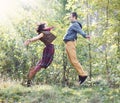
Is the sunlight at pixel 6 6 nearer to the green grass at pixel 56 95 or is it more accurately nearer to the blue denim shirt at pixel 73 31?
the green grass at pixel 56 95

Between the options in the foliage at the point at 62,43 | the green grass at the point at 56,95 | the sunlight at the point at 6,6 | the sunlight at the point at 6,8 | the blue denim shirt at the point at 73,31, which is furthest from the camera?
the sunlight at the point at 6,6

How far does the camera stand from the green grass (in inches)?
364

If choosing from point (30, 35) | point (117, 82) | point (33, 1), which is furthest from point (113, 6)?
point (33, 1)

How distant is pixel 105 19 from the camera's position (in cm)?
1155

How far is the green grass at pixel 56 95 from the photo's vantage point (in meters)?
9.23

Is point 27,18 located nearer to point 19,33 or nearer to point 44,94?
point 19,33

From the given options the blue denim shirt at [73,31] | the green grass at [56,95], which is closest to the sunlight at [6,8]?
the green grass at [56,95]

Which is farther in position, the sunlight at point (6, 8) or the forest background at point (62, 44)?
the sunlight at point (6, 8)

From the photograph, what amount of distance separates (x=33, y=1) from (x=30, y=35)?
18.6ft

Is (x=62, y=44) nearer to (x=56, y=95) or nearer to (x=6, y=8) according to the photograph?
(x=56, y=95)

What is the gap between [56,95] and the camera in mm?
9688

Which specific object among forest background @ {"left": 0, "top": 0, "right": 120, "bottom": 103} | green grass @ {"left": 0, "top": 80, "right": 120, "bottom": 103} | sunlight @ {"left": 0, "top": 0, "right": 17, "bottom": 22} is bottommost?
green grass @ {"left": 0, "top": 80, "right": 120, "bottom": 103}

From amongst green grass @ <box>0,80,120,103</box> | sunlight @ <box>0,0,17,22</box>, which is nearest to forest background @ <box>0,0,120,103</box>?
sunlight @ <box>0,0,17,22</box>

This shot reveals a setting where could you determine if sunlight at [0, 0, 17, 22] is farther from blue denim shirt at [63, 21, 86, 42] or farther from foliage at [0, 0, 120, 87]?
blue denim shirt at [63, 21, 86, 42]
